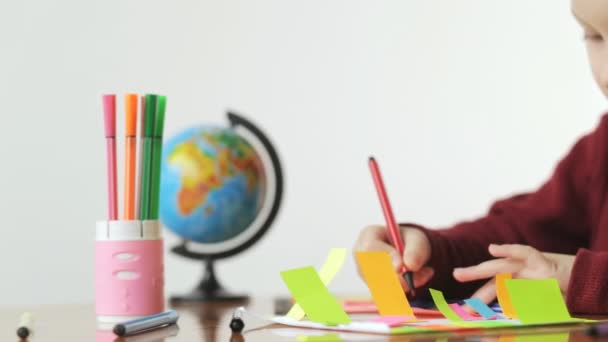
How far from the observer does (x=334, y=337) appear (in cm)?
54

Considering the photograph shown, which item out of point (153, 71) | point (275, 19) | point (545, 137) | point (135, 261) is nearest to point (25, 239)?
point (153, 71)

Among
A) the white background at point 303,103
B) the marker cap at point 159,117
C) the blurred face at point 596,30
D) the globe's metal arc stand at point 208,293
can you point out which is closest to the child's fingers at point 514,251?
the blurred face at point 596,30

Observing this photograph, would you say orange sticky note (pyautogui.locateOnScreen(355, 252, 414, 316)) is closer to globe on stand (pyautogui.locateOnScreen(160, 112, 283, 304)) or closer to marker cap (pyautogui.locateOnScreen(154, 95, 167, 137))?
marker cap (pyautogui.locateOnScreen(154, 95, 167, 137))

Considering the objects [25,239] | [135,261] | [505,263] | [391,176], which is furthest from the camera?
[391,176]

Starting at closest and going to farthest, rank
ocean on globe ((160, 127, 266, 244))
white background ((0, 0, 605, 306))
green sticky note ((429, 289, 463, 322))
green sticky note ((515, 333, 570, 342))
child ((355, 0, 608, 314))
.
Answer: green sticky note ((515, 333, 570, 342))
green sticky note ((429, 289, 463, 322))
child ((355, 0, 608, 314))
ocean on globe ((160, 127, 266, 244))
white background ((0, 0, 605, 306))

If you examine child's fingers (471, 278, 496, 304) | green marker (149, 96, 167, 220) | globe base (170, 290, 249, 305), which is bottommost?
globe base (170, 290, 249, 305)

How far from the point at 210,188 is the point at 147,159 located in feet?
1.60

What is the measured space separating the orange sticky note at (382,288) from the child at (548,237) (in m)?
0.15

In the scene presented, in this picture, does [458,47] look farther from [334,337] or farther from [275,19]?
[334,337]

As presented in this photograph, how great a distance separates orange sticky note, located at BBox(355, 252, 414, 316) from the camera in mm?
643

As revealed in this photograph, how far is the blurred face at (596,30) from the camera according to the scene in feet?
2.68

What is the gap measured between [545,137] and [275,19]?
836 mm

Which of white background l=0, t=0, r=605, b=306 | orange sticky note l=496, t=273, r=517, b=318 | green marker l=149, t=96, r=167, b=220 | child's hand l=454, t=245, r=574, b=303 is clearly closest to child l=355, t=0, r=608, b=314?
child's hand l=454, t=245, r=574, b=303

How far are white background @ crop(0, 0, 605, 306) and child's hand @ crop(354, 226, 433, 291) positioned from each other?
1.40 metres
